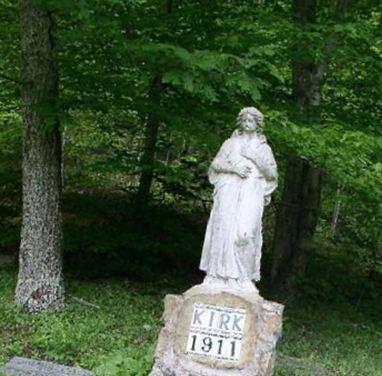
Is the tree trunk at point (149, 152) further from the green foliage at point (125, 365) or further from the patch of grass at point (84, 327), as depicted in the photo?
the green foliage at point (125, 365)

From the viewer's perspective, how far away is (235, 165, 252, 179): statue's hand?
6.32 m

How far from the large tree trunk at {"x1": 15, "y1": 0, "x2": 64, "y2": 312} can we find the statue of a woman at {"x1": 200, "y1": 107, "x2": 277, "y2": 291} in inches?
103

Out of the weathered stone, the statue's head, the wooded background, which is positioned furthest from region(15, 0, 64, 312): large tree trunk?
the statue's head

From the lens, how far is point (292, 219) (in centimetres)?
1121

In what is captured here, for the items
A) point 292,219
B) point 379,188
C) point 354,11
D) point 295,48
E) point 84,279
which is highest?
point 354,11

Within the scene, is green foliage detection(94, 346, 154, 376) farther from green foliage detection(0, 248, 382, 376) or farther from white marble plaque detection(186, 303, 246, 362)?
white marble plaque detection(186, 303, 246, 362)

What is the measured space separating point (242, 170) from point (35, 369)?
270cm

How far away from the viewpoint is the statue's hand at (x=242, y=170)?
→ 6.32 meters

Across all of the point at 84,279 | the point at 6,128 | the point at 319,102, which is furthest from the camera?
the point at 6,128

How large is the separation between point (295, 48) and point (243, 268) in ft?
10.5

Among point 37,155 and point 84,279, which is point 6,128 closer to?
point 84,279

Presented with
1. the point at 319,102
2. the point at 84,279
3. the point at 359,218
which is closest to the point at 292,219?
the point at 359,218

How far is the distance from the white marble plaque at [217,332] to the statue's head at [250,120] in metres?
1.70

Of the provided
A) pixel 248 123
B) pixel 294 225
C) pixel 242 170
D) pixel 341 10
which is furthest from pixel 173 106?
pixel 294 225
